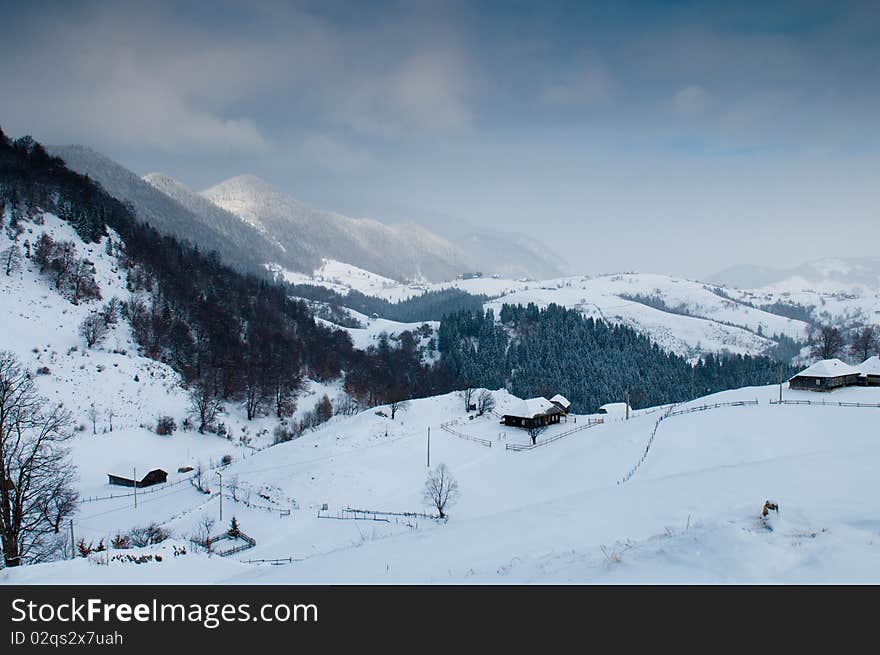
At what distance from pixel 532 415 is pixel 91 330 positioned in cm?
6124

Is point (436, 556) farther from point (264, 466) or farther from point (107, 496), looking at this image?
point (107, 496)

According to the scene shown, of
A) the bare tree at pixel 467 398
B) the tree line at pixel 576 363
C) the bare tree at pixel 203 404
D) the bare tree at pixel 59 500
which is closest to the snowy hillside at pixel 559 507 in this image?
the bare tree at pixel 59 500

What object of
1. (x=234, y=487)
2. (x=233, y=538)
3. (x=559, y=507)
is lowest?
(x=233, y=538)

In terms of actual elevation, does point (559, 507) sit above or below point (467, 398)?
below

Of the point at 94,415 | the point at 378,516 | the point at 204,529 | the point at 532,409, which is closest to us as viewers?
the point at 204,529

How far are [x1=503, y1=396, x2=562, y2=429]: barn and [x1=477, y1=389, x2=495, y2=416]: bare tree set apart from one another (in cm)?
834

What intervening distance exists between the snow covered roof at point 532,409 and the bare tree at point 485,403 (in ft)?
33.6

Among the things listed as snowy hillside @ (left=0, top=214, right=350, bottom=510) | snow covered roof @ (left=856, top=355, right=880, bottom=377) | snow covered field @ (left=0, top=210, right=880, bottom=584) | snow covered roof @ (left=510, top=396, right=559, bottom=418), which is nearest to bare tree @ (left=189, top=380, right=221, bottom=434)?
snowy hillside @ (left=0, top=214, right=350, bottom=510)

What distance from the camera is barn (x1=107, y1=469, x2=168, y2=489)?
4744 centimetres

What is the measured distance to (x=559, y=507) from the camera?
699 inches

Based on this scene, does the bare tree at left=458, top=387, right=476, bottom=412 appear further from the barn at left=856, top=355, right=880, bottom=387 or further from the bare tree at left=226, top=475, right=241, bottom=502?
the barn at left=856, top=355, right=880, bottom=387

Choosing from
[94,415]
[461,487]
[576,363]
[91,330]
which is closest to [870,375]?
[461,487]

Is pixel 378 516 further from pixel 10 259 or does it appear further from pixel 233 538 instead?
pixel 10 259
